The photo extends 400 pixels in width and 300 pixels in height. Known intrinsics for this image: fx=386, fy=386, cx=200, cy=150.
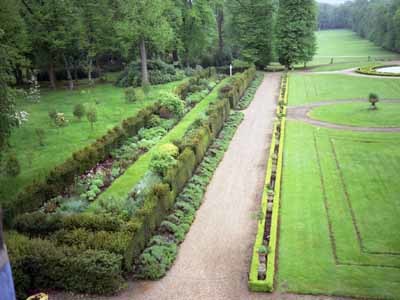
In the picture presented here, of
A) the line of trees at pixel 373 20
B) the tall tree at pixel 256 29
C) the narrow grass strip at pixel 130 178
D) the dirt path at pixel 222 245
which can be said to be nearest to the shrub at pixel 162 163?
the narrow grass strip at pixel 130 178

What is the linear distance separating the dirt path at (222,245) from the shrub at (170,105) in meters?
7.98

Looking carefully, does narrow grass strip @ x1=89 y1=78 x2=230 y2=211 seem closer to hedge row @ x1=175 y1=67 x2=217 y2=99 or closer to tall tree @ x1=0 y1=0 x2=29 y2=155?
tall tree @ x1=0 y1=0 x2=29 y2=155

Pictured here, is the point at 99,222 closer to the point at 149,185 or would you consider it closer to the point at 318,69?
the point at 149,185

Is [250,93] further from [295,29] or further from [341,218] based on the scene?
[341,218]

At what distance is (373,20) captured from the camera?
260 ft

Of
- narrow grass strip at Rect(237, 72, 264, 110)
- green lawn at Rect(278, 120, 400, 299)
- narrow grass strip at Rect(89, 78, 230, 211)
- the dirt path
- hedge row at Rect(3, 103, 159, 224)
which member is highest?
hedge row at Rect(3, 103, 159, 224)

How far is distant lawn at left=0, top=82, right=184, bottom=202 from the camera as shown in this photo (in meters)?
18.3

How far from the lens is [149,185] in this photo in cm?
1525

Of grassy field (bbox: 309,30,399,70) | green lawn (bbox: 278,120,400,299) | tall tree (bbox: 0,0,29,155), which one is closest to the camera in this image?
green lawn (bbox: 278,120,400,299)

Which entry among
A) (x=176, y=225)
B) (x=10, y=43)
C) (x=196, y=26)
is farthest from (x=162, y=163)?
(x=196, y=26)

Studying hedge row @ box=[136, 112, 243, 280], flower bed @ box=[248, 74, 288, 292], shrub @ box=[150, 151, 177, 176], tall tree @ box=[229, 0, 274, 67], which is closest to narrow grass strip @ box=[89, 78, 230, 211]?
shrub @ box=[150, 151, 177, 176]

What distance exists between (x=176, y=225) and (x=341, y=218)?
5790 mm

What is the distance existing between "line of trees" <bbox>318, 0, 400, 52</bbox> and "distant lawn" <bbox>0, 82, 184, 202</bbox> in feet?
146

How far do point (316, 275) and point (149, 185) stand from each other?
7.24 metres
